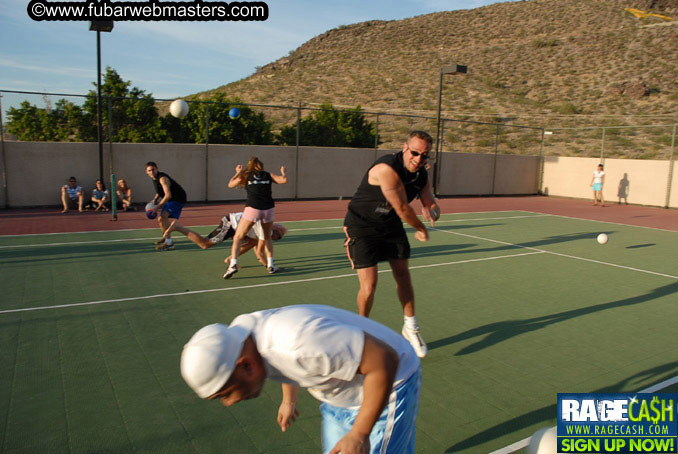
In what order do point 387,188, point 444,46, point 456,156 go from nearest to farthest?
point 387,188
point 456,156
point 444,46

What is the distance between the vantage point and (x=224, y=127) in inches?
1004

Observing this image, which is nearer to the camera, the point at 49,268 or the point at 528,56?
the point at 49,268

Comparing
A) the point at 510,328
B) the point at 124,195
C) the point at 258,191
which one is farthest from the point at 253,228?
the point at 124,195

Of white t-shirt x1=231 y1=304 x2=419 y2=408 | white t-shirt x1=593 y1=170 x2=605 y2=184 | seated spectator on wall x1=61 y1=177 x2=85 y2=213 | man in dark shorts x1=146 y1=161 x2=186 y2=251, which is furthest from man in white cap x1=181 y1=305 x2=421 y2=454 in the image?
white t-shirt x1=593 y1=170 x2=605 y2=184

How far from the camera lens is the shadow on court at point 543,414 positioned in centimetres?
363

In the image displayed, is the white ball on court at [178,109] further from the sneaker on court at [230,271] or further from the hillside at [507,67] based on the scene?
the hillside at [507,67]

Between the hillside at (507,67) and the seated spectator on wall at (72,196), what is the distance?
113 ft

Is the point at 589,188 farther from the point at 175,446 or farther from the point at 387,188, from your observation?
the point at 175,446

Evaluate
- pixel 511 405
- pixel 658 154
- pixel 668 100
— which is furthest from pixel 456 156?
pixel 668 100

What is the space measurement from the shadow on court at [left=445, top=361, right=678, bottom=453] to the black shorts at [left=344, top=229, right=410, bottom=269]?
1.80 meters

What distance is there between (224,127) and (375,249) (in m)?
21.9

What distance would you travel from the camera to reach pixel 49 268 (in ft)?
27.7

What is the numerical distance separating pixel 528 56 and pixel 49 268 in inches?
2283

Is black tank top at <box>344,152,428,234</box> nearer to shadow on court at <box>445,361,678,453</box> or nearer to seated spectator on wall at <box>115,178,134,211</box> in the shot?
shadow on court at <box>445,361,678,453</box>
